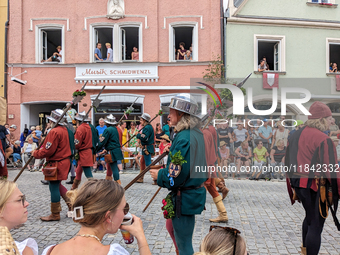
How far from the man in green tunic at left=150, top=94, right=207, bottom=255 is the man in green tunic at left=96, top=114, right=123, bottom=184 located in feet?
18.3

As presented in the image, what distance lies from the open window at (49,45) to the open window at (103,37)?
1.87m

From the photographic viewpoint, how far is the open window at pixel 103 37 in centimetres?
1675

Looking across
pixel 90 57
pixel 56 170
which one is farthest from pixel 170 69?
pixel 56 170

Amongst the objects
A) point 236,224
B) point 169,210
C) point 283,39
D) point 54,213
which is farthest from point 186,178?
point 283,39

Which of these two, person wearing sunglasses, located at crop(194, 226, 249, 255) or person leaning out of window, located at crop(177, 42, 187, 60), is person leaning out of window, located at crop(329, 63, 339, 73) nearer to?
person leaning out of window, located at crop(177, 42, 187, 60)

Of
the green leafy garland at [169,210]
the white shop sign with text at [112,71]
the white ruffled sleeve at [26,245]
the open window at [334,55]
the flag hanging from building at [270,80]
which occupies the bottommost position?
the green leafy garland at [169,210]

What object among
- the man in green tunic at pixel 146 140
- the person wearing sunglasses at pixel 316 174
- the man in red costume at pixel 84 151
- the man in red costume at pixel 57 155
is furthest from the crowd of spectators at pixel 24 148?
the person wearing sunglasses at pixel 316 174

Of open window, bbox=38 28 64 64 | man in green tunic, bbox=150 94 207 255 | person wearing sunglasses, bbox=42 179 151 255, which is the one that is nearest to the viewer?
person wearing sunglasses, bbox=42 179 151 255

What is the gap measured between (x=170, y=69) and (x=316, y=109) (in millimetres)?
13033

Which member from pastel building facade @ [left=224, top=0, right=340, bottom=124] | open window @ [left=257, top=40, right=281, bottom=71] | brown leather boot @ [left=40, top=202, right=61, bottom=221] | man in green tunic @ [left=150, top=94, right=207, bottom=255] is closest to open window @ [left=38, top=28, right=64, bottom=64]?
pastel building facade @ [left=224, top=0, right=340, bottom=124]

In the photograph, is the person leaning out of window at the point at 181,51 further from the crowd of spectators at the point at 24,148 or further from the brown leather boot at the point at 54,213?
the brown leather boot at the point at 54,213

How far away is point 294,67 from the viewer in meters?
16.5

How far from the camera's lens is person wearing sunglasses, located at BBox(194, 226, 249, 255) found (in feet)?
5.99

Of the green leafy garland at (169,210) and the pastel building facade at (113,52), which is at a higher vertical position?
the pastel building facade at (113,52)
